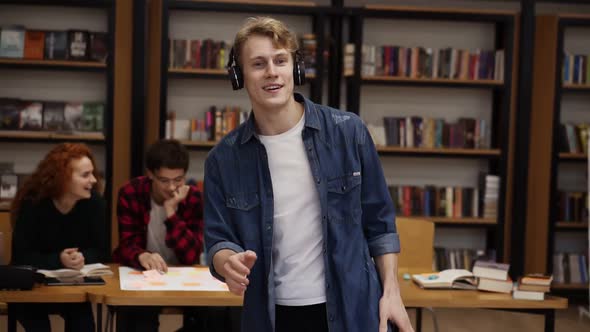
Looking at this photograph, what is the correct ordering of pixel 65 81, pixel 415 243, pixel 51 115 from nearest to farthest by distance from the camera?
pixel 415 243 → pixel 51 115 → pixel 65 81

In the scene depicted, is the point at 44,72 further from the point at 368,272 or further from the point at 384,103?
the point at 368,272

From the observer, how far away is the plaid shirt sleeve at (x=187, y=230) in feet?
11.7

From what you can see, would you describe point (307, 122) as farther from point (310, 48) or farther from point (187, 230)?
point (310, 48)

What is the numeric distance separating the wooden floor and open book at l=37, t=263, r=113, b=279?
64.9 inches

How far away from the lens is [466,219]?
6.04m

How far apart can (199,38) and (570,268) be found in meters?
3.28

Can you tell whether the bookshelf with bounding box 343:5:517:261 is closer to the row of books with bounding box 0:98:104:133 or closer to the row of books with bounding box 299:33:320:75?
the row of books with bounding box 299:33:320:75

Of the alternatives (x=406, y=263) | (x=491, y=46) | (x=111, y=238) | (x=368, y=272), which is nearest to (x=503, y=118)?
(x=491, y=46)

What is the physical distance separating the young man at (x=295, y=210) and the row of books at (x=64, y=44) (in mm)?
4010

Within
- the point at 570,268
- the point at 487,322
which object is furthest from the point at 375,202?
the point at 570,268

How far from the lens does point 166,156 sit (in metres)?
3.62

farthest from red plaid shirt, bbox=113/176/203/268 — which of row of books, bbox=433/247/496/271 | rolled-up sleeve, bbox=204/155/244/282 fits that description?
row of books, bbox=433/247/496/271

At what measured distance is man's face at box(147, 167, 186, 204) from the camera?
12.0 feet

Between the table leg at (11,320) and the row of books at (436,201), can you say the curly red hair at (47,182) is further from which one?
the row of books at (436,201)
